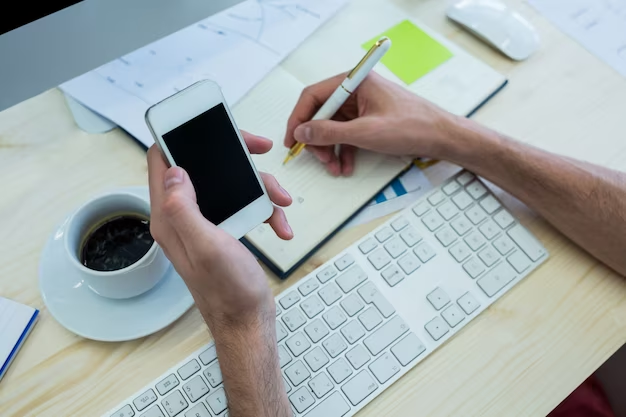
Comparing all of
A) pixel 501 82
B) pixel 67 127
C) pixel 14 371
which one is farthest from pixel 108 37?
pixel 501 82

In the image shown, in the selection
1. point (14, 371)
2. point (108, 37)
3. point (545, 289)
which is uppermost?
point (108, 37)

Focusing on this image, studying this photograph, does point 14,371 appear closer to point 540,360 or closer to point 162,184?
point 162,184

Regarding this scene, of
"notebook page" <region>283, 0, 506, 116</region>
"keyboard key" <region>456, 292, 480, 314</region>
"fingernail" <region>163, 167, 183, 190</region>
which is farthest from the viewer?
"notebook page" <region>283, 0, 506, 116</region>

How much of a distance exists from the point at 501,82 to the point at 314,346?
412 mm

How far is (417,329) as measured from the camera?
48cm

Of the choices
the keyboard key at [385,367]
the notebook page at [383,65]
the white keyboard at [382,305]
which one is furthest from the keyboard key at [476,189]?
the keyboard key at [385,367]

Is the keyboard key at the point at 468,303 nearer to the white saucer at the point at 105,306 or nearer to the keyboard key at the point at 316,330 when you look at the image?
the keyboard key at the point at 316,330

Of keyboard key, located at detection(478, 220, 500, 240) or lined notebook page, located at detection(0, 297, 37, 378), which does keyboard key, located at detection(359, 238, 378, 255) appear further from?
lined notebook page, located at detection(0, 297, 37, 378)

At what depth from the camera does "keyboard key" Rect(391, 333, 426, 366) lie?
47 cm

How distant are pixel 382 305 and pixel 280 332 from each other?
4.0 inches

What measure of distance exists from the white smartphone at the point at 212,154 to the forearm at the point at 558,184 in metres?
0.24

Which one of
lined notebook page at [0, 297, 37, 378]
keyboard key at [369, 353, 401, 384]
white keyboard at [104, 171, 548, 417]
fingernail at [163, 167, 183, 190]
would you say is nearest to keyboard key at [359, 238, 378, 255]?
white keyboard at [104, 171, 548, 417]

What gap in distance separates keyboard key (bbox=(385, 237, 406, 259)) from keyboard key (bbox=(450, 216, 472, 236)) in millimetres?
60

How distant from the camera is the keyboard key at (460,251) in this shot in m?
0.52
